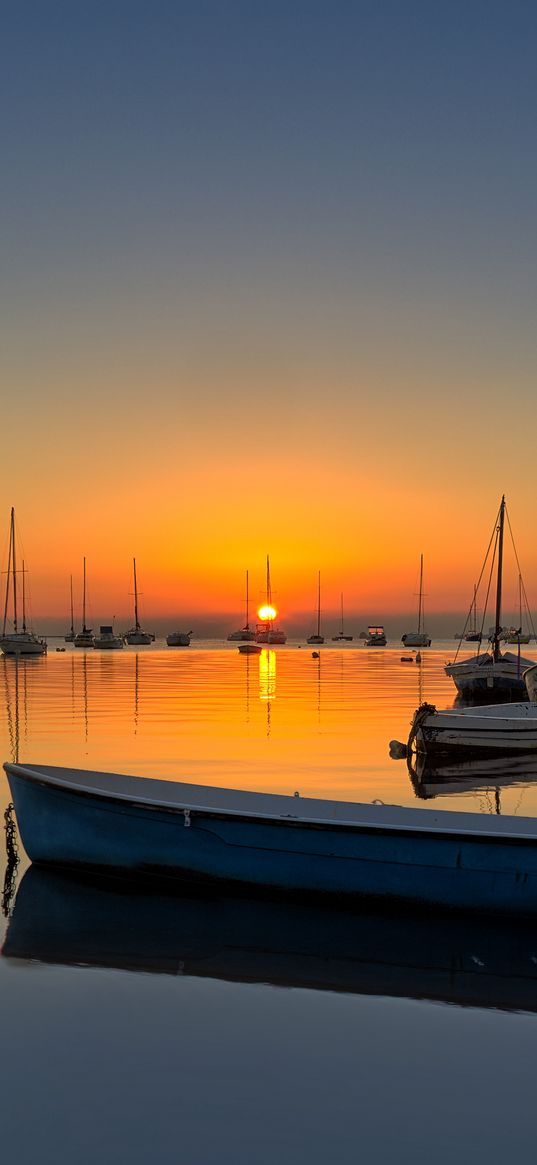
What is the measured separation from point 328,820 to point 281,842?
2.48 ft

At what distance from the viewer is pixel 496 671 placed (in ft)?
174

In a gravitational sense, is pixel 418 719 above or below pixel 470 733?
above

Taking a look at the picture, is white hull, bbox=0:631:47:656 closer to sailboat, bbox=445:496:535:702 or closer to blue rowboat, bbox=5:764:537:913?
sailboat, bbox=445:496:535:702

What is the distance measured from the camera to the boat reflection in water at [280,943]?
10.2 m

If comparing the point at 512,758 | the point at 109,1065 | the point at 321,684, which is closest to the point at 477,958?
the point at 109,1065

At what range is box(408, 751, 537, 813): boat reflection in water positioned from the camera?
22.5 metres

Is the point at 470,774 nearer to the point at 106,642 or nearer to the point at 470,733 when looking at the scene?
the point at 470,733

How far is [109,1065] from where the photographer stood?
26.5ft

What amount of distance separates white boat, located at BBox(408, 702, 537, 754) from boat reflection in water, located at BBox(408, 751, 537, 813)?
1.02ft

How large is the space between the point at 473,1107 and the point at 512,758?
20.3 m

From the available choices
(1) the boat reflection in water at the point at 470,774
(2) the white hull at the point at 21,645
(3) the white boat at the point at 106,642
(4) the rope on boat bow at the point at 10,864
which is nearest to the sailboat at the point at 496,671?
(1) the boat reflection in water at the point at 470,774

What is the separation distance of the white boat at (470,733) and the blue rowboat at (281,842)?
44.4 ft

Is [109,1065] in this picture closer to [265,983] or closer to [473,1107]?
[265,983]

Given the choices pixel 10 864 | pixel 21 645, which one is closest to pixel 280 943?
pixel 10 864
